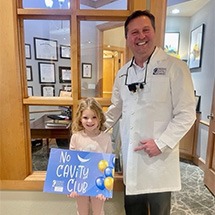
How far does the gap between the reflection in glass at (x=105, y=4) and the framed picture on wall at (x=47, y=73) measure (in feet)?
1.45

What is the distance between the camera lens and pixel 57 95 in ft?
4.50

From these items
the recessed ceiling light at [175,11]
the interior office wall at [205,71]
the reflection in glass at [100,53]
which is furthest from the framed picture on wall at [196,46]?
the reflection in glass at [100,53]

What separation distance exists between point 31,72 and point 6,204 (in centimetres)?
96

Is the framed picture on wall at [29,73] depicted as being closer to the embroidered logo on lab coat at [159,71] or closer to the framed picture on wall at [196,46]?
the embroidered logo on lab coat at [159,71]

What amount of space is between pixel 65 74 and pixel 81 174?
673mm

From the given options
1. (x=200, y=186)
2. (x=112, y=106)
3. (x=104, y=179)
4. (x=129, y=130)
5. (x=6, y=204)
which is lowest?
(x=200, y=186)


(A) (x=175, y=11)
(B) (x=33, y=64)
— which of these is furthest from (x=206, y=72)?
(B) (x=33, y=64)

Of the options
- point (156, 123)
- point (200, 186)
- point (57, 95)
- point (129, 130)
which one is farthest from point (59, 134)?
point (200, 186)

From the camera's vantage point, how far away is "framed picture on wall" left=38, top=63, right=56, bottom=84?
55.7 inches

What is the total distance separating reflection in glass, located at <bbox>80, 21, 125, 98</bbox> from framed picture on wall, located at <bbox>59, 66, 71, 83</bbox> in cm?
9

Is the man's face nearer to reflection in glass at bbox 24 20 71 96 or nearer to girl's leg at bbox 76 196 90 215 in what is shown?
reflection in glass at bbox 24 20 71 96

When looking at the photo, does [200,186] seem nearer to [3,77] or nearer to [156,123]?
[156,123]

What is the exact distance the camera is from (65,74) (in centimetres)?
137

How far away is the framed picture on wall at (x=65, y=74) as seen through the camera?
1.34 meters
